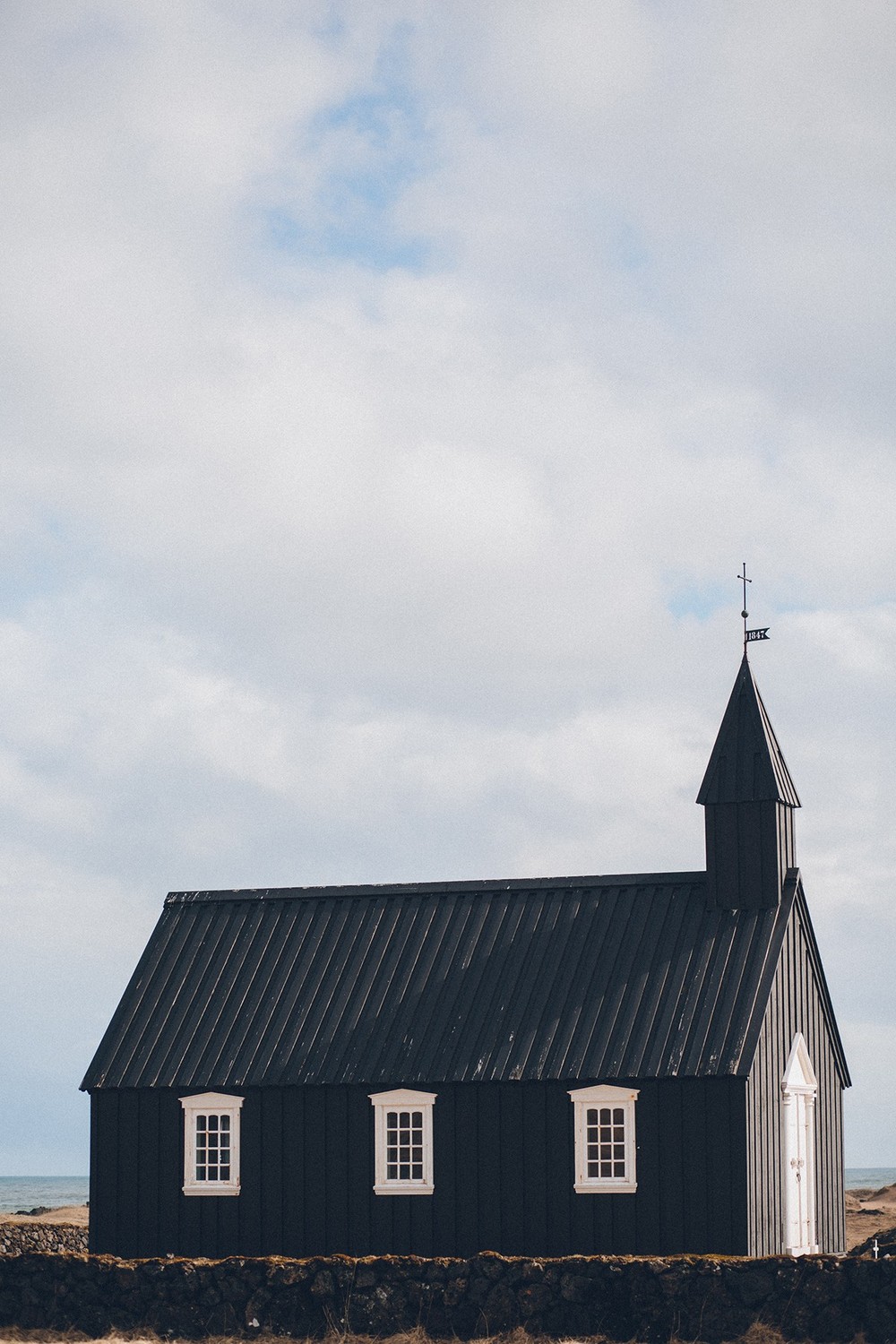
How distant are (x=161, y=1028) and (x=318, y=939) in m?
3.78

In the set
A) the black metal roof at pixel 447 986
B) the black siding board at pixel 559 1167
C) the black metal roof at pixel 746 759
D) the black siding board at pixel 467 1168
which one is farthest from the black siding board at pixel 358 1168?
the black metal roof at pixel 746 759

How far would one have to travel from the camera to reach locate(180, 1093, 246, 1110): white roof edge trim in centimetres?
3909

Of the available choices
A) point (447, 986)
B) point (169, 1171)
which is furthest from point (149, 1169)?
point (447, 986)

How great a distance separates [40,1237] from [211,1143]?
8.78 meters

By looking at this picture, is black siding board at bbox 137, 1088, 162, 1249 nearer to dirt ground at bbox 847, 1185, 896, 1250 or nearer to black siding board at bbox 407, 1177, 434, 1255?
black siding board at bbox 407, 1177, 434, 1255

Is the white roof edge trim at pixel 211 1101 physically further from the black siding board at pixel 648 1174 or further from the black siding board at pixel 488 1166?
the black siding board at pixel 648 1174

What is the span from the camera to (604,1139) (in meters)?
36.7

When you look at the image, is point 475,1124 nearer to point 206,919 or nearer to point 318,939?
point 318,939

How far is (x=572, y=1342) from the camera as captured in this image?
32.1m

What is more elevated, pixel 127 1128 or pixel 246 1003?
pixel 246 1003

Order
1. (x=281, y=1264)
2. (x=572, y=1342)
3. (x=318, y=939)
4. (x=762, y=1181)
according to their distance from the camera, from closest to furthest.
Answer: (x=572, y=1342), (x=281, y=1264), (x=762, y=1181), (x=318, y=939)

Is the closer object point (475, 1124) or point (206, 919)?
point (475, 1124)

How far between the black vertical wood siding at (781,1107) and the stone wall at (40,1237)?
56.2 ft

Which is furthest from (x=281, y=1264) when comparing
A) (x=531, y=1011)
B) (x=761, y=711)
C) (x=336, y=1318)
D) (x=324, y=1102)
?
(x=761, y=711)
